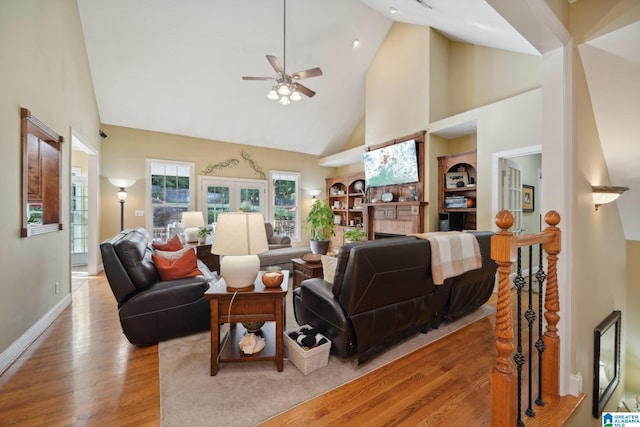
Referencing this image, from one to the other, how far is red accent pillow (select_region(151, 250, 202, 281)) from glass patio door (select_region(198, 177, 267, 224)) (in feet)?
11.6

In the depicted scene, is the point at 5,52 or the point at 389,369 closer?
the point at 389,369

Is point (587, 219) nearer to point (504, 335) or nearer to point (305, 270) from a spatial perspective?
point (504, 335)

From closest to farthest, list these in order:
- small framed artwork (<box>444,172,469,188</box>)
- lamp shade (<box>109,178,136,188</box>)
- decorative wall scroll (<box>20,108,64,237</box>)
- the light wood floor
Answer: the light wood floor → decorative wall scroll (<box>20,108,64,237</box>) → small framed artwork (<box>444,172,469,188</box>) → lamp shade (<box>109,178,136,188</box>)

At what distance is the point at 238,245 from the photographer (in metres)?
1.91

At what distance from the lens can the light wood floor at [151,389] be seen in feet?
5.17

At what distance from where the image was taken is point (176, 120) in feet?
18.7

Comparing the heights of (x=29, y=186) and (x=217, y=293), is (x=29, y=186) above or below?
above

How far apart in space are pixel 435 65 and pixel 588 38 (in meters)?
3.61

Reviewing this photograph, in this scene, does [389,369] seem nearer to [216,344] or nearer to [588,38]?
[216,344]

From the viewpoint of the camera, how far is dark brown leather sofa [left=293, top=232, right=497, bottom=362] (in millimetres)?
1952

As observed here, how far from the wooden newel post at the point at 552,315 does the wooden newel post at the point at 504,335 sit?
521 mm

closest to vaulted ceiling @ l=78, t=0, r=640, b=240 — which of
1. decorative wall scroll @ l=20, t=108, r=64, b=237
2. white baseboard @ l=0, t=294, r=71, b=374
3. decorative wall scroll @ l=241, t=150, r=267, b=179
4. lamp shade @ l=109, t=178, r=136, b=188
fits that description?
decorative wall scroll @ l=241, t=150, r=267, b=179

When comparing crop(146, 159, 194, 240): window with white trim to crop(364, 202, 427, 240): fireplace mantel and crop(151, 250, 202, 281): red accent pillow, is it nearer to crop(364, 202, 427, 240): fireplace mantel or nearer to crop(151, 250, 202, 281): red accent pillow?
crop(151, 250, 202, 281): red accent pillow

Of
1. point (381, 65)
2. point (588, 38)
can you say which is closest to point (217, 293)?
point (588, 38)
